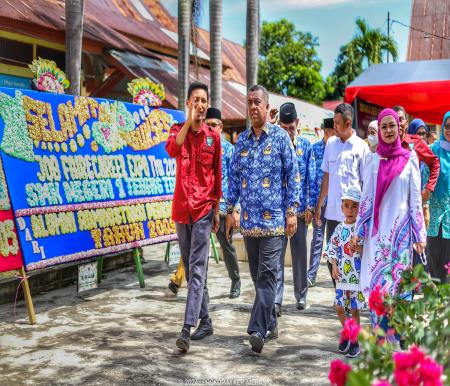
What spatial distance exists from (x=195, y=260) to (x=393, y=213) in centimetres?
173

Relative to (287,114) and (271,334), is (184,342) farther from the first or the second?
(287,114)

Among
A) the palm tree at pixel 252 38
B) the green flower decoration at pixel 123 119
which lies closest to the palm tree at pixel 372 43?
A: the palm tree at pixel 252 38

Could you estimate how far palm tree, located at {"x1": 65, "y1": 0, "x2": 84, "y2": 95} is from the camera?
32.7 ft

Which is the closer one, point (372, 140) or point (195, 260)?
point (195, 260)

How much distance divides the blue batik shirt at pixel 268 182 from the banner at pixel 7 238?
7.29 ft

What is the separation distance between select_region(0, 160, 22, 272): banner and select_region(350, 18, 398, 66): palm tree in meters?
36.5

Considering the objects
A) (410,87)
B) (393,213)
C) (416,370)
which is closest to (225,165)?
(393,213)

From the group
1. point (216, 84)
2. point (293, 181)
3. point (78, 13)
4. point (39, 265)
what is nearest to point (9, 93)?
point (39, 265)

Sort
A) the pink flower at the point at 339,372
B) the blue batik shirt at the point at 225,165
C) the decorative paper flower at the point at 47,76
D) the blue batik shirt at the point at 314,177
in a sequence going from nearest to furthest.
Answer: the pink flower at the point at 339,372 < the decorative paper flower at the point at 47,76 < the blue batik shirt at the point at 314,177 < the blue batik shirt at the point at 225,165

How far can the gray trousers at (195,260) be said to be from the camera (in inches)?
212

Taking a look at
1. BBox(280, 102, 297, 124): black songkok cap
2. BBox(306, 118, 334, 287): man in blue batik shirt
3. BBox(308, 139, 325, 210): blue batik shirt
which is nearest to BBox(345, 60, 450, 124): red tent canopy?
BBox(306, 118, 334, 287): man in blue batik shirt

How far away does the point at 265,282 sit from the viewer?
5344mm

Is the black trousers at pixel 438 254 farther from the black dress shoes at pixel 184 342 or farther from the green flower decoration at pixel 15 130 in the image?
the green flower decoration at pixel 15 130

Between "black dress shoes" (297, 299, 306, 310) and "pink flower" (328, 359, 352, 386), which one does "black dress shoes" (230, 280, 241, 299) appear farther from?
"pink flower" (328, 359, 352, 386)
